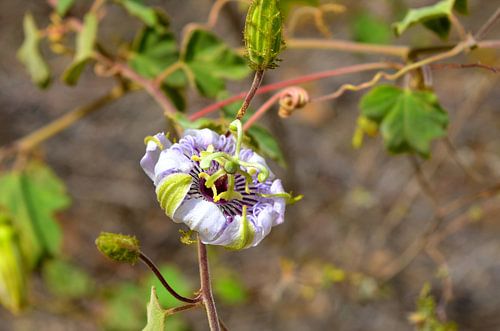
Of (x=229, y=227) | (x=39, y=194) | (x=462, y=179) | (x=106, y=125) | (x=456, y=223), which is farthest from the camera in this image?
(x=106, y=125)

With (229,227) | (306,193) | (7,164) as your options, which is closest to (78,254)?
(7,164)

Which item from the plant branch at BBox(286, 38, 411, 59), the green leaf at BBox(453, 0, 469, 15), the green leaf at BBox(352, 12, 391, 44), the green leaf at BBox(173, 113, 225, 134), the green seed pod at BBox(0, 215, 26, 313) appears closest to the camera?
the green leaf at BBox(173, 113, 225, 134)

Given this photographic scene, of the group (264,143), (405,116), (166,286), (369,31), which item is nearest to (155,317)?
(166,286)

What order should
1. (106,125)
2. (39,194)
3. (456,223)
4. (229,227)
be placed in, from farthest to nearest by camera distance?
(106,125) < (456,223) < (39,194) < (229,227)

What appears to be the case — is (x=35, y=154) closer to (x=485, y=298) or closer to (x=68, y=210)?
(x=68, y=210)

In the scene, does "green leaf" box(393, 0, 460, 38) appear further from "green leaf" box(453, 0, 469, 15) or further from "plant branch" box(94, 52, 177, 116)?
"plant branch" box(94, 52, 177, 116)

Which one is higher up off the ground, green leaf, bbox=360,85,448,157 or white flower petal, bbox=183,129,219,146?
green leaf, bbox=360,85,448,157

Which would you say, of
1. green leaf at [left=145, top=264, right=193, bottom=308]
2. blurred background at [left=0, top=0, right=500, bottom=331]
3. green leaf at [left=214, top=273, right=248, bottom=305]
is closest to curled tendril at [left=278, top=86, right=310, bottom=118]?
blurred background at [left=0, top=0, right=500, bottom=331]
